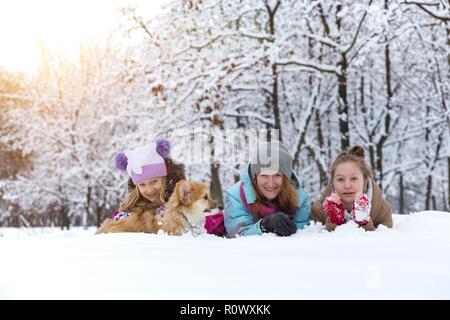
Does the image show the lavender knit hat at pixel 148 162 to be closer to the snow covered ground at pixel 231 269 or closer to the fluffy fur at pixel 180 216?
the fluffy fur at pixel 180 216

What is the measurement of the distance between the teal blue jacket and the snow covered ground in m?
1.03

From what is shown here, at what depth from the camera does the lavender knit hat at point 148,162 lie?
165 inches

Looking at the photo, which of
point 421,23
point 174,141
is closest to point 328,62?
point 421,23

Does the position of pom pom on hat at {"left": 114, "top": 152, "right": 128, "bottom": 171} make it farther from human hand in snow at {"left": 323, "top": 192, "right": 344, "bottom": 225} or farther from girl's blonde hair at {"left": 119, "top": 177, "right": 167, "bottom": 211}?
human hand in snow at {"left": 323, "top": 192, "right": 344, "bottom": 225}

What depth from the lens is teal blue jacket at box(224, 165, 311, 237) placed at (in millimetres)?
3717

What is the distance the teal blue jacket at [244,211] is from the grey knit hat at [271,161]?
11cm

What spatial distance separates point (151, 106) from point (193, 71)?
137 cm

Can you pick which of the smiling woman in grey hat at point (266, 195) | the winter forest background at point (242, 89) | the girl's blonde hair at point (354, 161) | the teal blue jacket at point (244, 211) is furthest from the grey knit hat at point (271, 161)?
the winter forest background at point (242, 89)

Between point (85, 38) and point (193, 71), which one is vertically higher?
point (85, 38)

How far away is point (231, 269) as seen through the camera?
2010 mm

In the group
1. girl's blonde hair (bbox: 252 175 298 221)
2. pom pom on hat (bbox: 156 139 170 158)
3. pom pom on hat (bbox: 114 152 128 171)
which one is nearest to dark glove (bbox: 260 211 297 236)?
girl's blonde hair (bbox: 252 175 298 221)

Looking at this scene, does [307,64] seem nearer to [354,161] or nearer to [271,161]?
[354,161]

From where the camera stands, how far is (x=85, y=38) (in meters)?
16.5
